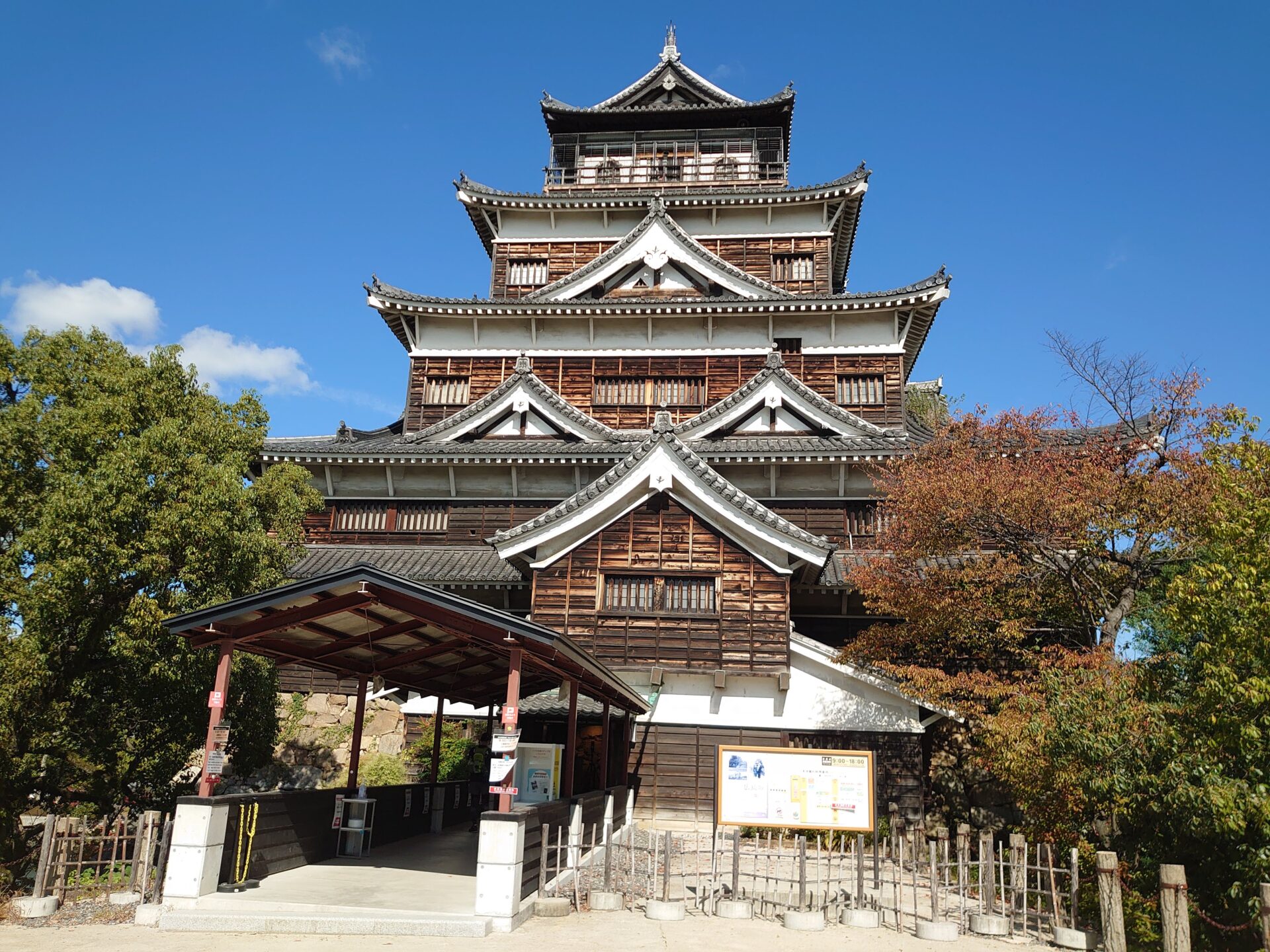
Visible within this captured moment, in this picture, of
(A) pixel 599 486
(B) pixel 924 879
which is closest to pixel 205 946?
(B) pixel 924 879

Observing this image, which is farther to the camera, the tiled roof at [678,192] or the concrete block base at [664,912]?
the tiled roof at [678,192]

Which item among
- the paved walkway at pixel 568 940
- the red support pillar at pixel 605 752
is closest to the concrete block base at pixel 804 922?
the paved walkway at pixel 568 940

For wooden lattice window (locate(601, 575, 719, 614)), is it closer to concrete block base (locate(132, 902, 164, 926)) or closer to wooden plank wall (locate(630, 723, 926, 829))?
wooden plank wall (locate(630, 723, 926, 829))

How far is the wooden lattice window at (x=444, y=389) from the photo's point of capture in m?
27.7

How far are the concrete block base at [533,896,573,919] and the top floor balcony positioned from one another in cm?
2656

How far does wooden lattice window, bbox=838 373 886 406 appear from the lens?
26141 millimetres

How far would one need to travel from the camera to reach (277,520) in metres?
15.5

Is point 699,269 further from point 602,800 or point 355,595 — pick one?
point 355,595

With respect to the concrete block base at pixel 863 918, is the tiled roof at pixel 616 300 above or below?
above

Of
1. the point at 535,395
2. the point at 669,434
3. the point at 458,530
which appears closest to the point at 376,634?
the point at 669,434

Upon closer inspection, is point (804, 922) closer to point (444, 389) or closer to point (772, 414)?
point (772, 414)

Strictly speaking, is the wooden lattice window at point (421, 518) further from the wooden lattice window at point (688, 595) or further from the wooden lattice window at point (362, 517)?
the wooden lattice window at point (688, 595)

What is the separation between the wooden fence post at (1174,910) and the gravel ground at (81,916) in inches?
420

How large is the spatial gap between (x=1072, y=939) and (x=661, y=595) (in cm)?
1035
